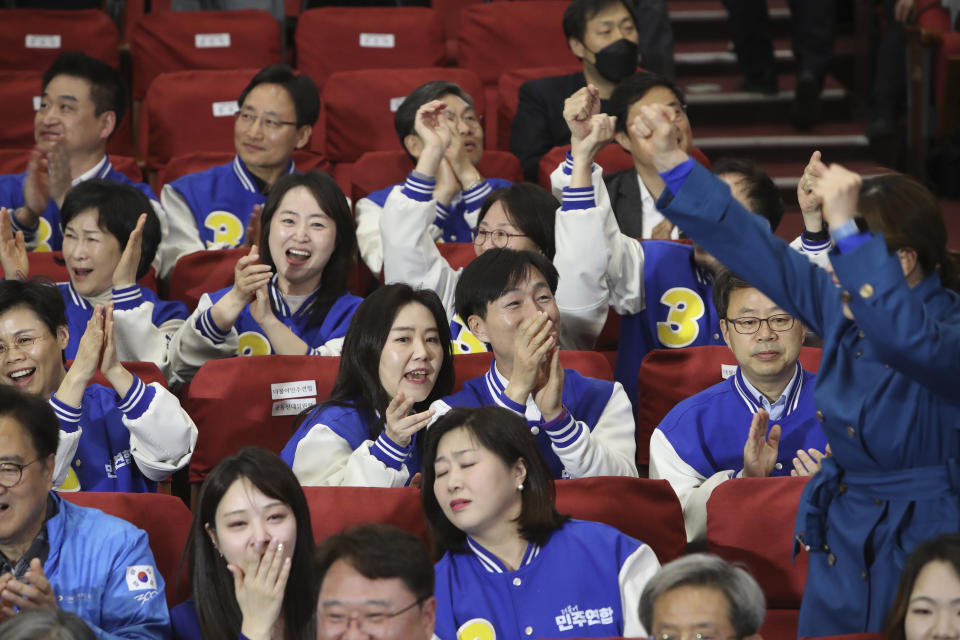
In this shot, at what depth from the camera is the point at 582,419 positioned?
120 inches

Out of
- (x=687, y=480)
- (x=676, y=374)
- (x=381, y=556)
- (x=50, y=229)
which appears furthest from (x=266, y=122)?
(x=381, y=556)

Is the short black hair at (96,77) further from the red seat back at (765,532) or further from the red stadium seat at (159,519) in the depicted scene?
the red seat back at (765,532)

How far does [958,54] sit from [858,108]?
0.98 m

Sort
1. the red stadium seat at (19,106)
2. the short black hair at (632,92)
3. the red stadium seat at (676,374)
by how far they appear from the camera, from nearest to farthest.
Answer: the red stadium seat at (676,374), the short black hair at (632,92), the red stadium seat at (19,106)

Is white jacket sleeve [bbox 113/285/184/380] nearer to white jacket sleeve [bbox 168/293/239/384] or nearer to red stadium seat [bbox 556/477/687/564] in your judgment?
white jacket sleeve [bbox 168/293/239/384]

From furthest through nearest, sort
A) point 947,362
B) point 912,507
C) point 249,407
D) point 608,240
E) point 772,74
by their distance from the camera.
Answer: point 772,74 < point 608,240 < point 249,407 < point 912,507 < point 947,362

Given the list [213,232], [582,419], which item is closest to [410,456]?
[582,419]

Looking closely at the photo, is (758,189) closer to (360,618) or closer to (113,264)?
(113,264)

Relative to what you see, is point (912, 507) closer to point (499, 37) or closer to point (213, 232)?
point (213, 232)

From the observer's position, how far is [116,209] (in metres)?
3.76

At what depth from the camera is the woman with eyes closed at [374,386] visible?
9.53 feet

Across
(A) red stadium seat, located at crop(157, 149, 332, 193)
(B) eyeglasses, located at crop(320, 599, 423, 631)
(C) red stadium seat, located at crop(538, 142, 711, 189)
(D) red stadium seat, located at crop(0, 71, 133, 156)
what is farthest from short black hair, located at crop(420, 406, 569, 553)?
(D) red stadium seat, located at crop(0, 71, 133, 156)

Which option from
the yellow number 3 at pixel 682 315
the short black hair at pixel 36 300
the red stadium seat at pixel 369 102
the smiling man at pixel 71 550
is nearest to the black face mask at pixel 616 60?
the red stadium seat at pixel 369 102

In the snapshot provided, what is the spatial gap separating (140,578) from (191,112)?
114 inches
